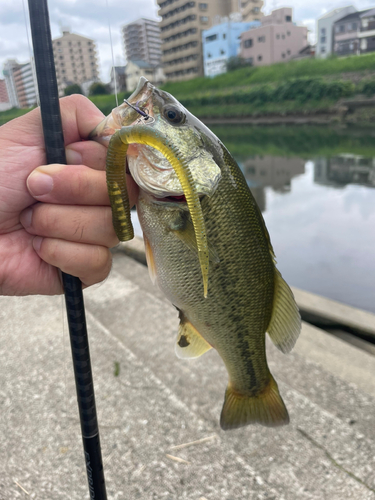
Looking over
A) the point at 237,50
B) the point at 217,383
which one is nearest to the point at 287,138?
the point at 217,383

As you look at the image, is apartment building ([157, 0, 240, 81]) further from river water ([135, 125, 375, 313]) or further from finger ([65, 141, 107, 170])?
finger ([65, 141, 107, 170])

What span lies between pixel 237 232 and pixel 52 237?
0.57 m

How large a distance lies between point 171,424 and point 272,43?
51080 millimetres

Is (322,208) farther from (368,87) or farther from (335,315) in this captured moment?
(368,87)

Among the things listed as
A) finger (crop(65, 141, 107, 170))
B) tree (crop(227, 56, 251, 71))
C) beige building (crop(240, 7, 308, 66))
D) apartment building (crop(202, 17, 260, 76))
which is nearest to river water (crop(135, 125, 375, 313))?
finger (crop(65, 141, 107, 170))

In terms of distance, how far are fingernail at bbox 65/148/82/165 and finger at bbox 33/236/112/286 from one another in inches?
9.6

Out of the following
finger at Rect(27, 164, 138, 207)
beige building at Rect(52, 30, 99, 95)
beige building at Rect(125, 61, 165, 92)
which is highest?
beige building at Rect(125, 61, 165, 92)

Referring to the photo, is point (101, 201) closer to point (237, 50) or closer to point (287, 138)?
point (287, 138)

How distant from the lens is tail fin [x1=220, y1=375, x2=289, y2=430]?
142 cm

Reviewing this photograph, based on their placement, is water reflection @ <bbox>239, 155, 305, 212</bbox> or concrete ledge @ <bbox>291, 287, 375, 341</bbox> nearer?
concrete ledge @ <bbox>291, 287, 375, 341</bbox>

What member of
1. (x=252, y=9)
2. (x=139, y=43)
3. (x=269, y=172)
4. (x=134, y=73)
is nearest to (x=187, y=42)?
(x=252, y=9)

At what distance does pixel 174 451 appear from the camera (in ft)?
6.78

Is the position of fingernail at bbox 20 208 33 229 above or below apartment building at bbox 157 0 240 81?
below

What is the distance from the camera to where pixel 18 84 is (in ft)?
5.13
